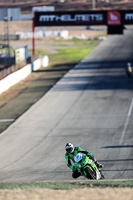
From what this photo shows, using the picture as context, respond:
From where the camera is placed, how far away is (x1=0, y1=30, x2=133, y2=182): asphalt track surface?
18.5m

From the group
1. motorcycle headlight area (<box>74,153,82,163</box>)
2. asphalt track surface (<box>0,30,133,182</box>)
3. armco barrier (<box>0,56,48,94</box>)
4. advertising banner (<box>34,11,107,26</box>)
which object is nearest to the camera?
motorcycle headlight area (<box>74,153,82,163</box>)

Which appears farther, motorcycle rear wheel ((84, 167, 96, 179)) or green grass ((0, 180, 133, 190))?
motorcycle rear wheel ((84, 167, 96, 179))

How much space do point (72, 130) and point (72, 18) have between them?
24.1 meters

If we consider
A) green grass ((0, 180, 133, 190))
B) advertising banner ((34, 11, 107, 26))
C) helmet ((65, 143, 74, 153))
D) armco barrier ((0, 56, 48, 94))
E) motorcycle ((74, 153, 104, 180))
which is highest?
advertising banner ((34, 11, 107, 26))

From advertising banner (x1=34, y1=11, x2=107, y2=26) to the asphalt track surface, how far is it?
603cm

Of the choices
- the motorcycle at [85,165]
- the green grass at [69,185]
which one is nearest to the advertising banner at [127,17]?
the motorcycle at [85,165]

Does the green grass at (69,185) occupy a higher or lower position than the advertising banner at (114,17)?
lower

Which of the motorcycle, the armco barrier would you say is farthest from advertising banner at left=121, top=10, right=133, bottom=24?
the motorcycle

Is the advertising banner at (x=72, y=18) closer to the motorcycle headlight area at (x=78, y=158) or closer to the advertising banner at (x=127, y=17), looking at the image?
the advertising banner at (x=127, y=17)

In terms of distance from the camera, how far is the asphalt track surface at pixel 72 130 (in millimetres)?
18469

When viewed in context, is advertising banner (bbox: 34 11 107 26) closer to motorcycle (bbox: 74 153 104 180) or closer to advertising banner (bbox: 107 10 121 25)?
advertising banner (bbox: 107 10 121 25)

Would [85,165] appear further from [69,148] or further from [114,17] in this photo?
[114,17]

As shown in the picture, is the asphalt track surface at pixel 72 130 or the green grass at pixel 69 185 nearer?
the green grass at pixel 69 185

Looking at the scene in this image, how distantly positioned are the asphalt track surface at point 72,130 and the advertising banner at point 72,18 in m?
6.03
